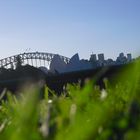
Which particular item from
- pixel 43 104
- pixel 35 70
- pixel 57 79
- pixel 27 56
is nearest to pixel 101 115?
pixel 43 104

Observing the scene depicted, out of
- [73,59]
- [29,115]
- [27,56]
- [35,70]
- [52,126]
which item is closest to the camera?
[29,115]

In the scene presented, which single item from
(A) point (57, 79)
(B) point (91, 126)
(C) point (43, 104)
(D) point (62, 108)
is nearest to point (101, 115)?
(B) point (91, 126)

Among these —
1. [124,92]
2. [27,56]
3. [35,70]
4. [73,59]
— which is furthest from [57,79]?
[27,56]

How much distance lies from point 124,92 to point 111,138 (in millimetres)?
425

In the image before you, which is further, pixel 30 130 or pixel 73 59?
pixel 73 59

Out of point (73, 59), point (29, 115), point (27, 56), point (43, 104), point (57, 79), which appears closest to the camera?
point (29, 115)

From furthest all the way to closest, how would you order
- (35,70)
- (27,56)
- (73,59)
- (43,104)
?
(27,56)
(73,59)
(35,70)
(43,104)

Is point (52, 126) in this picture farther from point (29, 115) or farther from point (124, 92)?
point (124, 92)

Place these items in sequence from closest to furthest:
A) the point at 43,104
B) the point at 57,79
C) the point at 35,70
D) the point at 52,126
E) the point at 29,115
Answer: the point at 29,115 → the point at 52,126 → the point at 43,104 → the point at 57,79 → the point at 35,70

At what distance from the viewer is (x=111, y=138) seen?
529 millimetres

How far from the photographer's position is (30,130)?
0.44m

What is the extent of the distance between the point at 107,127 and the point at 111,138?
2cm

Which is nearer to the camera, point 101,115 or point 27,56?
point 101,115

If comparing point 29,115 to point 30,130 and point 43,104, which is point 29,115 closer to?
point 30,130
